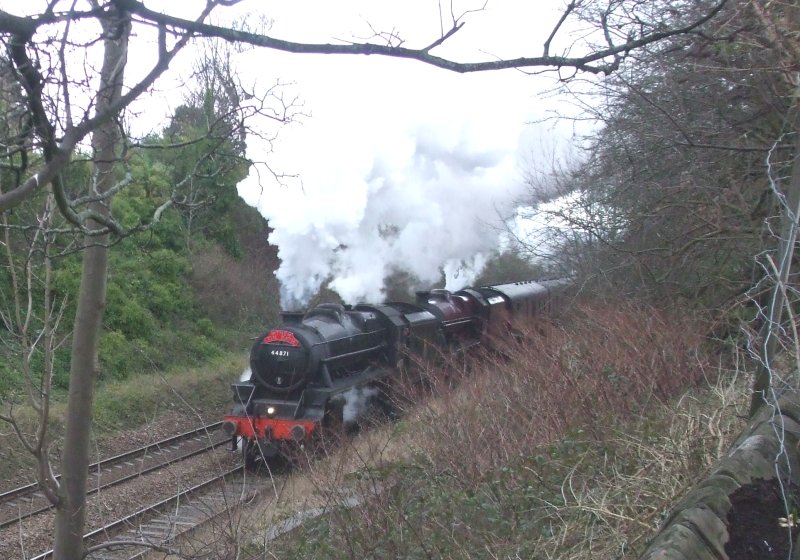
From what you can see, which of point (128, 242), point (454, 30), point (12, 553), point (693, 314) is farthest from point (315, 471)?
point (128, 242)

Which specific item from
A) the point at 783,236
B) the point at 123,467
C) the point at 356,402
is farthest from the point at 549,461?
the point at 123,467

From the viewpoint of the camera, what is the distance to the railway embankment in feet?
11.9

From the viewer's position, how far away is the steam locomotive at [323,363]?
1277 cm

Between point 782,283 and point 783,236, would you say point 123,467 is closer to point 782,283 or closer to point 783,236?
point 783,236

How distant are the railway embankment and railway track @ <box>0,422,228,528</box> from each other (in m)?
7.09

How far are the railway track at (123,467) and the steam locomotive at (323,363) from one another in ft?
2.97

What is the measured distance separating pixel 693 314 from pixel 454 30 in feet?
26.6

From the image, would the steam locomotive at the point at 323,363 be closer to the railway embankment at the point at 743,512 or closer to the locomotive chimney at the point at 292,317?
the locomotive chimney at the point at 292,317

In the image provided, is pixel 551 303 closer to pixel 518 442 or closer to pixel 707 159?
pixel 707 159

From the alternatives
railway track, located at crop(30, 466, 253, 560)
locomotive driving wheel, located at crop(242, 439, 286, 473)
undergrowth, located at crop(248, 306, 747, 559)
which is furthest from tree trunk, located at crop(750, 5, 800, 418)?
locomotive driving wheel, located at crop(242, 439, 286, 473)

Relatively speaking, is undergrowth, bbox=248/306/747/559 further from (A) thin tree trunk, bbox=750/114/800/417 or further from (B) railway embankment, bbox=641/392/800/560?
(B) railway embankment, bbox=641/392/800/560

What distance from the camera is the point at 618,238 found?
12.9 m

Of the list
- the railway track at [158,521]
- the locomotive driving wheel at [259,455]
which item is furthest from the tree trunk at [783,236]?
the locomotive driving wheel at [259,455]

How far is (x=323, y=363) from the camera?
1325 cm
